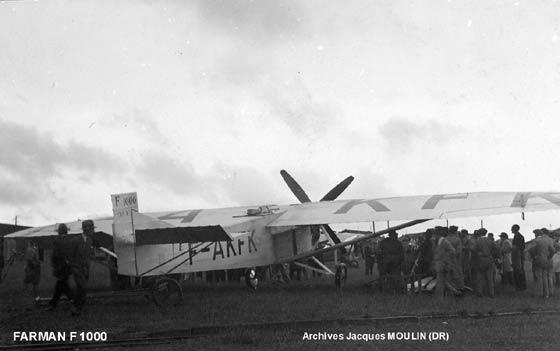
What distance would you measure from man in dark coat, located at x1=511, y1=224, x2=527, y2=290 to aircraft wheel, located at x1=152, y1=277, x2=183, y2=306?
913cm

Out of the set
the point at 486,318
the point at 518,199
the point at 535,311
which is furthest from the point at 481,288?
the point at 486,318

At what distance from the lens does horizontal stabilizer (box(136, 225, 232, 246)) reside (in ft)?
36.1

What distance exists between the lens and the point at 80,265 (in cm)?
1119

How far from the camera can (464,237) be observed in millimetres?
16422

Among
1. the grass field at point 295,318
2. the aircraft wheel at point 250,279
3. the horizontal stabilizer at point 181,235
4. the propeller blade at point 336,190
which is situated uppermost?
the propeller blade at point 336,190

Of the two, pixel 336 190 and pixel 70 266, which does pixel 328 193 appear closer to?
pixel 336 190

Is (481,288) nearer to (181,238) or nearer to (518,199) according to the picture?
(518,199)

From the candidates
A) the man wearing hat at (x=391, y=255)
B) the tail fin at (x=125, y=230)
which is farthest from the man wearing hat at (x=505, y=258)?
the tail fin at (x=125, y=230)

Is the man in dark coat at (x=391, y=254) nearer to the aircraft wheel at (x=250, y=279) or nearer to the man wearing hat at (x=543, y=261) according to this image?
the man wearing hat at (x=543, y=261)

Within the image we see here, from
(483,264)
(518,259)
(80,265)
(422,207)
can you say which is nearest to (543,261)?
(483,264)

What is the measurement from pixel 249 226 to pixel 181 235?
504 cm

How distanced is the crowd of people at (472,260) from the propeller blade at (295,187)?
659 centimetres

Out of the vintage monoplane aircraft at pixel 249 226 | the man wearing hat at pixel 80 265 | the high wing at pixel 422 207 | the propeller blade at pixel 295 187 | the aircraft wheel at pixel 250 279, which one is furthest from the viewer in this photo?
the propeller blade at pixel 295 187

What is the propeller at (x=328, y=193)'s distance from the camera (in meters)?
21.2
